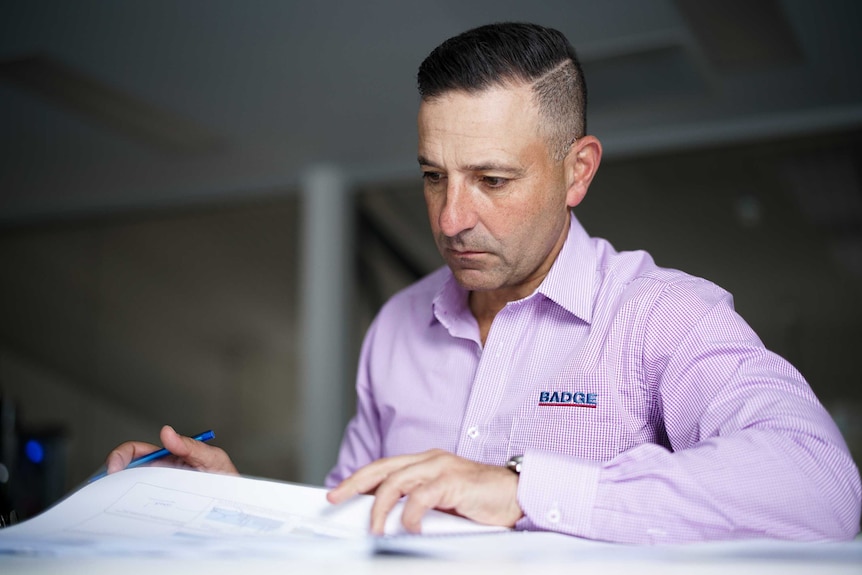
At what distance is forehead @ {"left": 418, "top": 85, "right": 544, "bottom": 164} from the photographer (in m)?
1.16

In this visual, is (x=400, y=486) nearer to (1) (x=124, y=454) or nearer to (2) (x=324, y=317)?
(1) (x=124, y=454)

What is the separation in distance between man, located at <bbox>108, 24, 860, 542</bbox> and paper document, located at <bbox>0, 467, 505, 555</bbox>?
0.03 m

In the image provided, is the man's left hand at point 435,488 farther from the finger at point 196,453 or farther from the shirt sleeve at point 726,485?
the finger at point 196,453

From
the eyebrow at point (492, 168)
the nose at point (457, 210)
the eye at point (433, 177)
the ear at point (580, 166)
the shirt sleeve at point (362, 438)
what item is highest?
the ear at point (580, 166)

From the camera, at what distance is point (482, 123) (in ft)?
3.81

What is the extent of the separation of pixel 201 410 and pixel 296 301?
3.39 ft

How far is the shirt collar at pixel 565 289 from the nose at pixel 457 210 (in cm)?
18

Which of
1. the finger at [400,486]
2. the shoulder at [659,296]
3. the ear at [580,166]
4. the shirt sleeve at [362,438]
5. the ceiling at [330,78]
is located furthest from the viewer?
the ceiling at [330,78]

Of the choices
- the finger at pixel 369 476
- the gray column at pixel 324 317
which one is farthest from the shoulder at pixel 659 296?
the gray column at pixel 324 317

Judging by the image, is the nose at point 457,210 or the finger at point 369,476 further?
the nose at point 457,210

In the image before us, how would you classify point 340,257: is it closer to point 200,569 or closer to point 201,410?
point 201,410

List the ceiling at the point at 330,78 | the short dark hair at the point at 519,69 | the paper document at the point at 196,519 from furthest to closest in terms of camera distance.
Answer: the ceiling at the point at 330,78 → the short dark hair at the point at 519,69 → the paper document at the point at 196,519

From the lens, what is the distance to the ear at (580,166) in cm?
129

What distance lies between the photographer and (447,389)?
1329 millimetres
